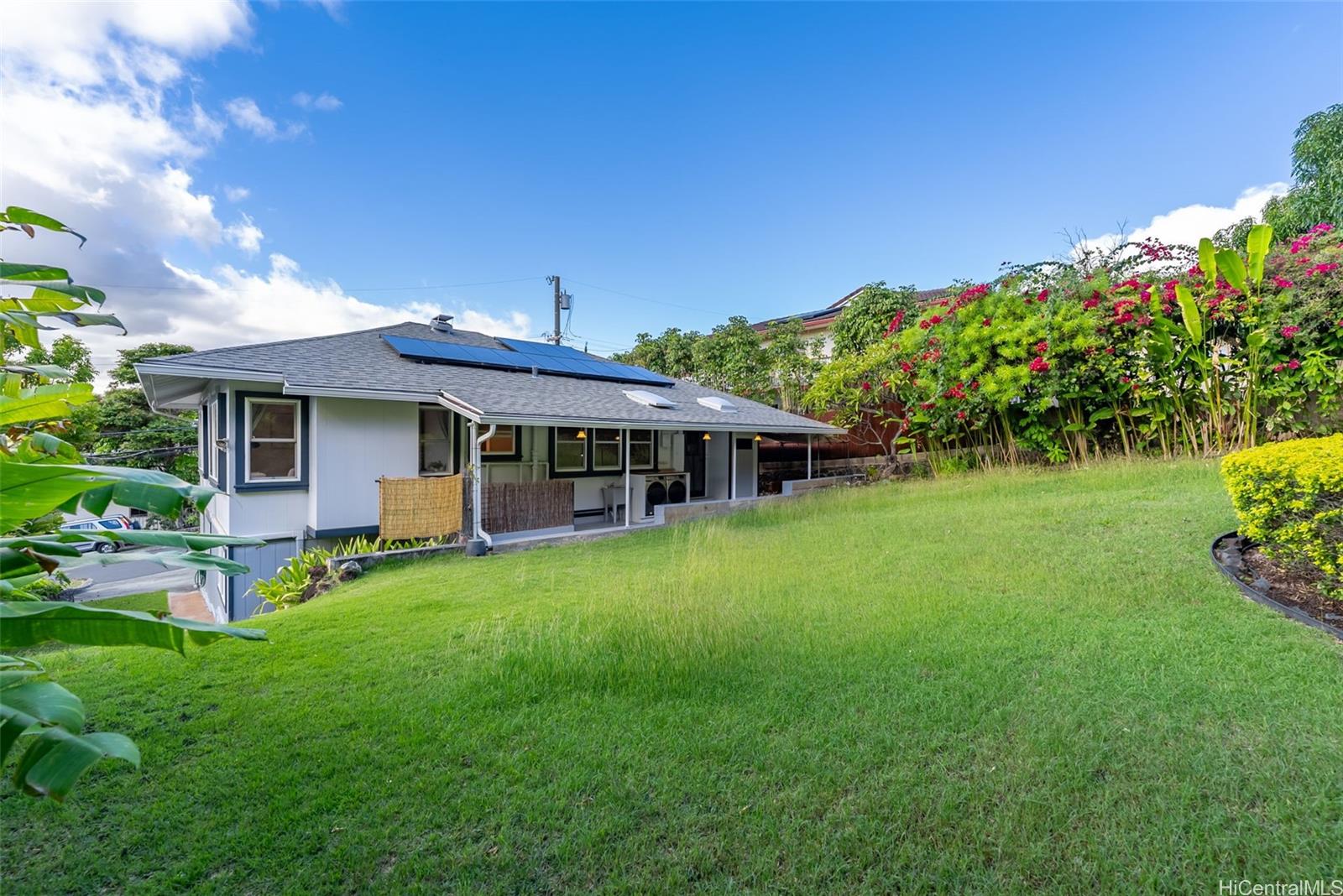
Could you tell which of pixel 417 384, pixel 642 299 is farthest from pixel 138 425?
pixel 417 384

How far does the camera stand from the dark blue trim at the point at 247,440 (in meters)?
8.45

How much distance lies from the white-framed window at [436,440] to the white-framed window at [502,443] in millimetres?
651

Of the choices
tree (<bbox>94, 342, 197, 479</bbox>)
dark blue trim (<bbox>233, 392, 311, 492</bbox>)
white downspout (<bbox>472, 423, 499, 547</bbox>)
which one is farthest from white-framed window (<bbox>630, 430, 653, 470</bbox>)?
tree (<bbox>94, 342, 197, 479</bbox>)

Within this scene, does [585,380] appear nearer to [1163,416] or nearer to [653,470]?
[653,470]

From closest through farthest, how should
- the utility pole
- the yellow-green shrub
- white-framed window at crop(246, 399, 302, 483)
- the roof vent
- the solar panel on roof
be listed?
the yellow-green shrub, white-framed window at crop(246, 399, 302, 483), the solar panel on roof, the roof vent, the utility pole

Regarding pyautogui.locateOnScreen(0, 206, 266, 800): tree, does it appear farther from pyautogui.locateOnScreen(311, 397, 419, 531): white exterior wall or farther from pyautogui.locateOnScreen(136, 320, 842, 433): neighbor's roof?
pyautogui.locateOnScreen(311, 397, 419, 531): white exterior wall

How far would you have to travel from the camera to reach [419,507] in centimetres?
885

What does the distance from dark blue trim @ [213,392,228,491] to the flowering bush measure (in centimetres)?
1298

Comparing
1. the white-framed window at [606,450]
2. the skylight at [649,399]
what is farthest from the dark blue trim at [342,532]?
the skylight at [649,399]

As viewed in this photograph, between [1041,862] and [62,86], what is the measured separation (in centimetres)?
882

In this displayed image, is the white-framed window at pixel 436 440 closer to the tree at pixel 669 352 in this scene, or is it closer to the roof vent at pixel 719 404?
the roof vent at pixel 719 404

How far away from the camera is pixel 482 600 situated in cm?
600

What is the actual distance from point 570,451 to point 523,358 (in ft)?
10.4

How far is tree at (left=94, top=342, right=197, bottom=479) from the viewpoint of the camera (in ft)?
69.7
